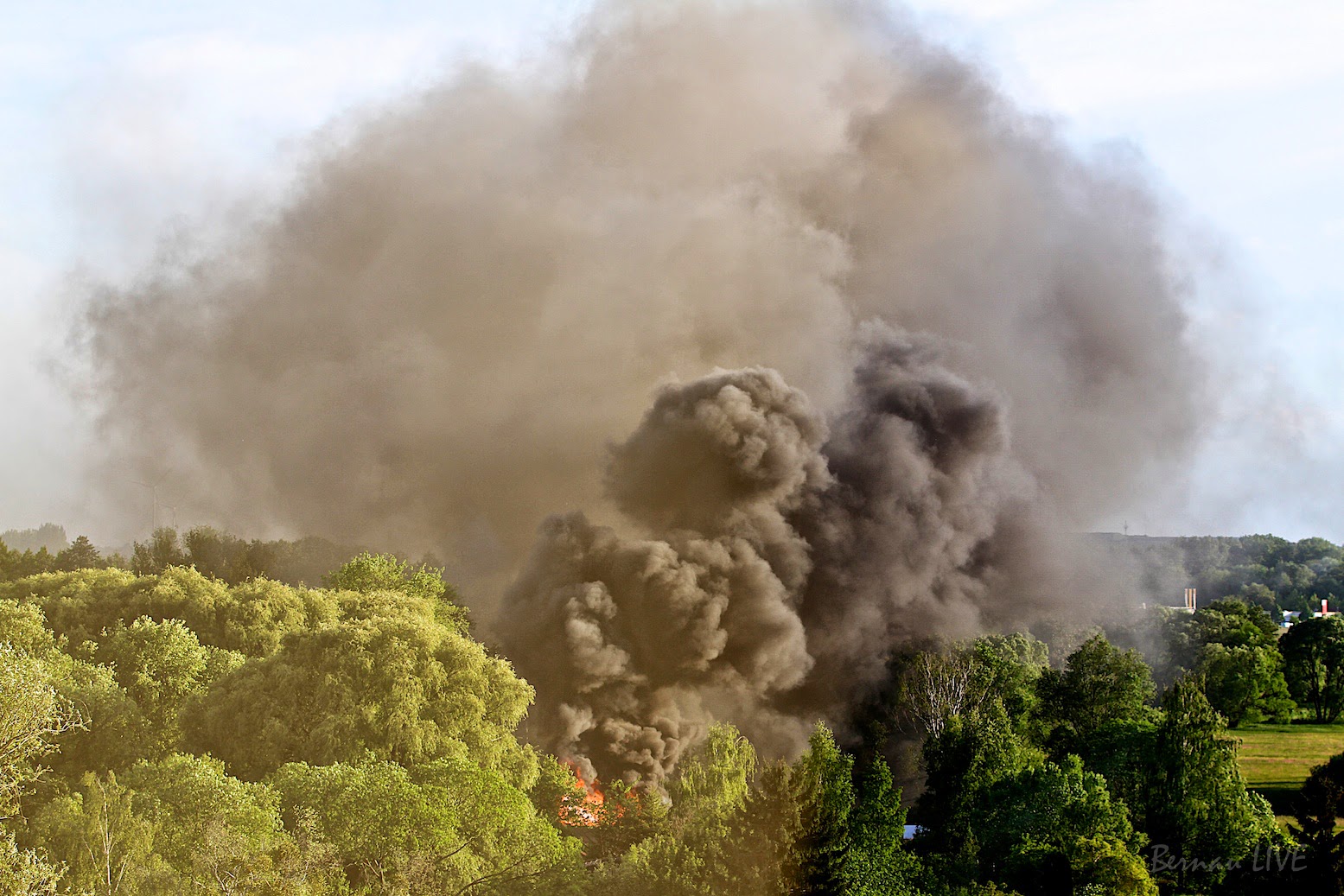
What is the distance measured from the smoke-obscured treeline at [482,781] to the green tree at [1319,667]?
35.5 meters

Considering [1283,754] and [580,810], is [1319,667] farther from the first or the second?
[580,810]

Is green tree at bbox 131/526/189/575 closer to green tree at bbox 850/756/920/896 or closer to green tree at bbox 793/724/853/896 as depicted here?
green tree at bbox 850/756/920/896

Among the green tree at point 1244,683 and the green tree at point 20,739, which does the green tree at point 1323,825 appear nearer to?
the green tree at point 20,739

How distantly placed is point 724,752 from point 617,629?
38.5ft

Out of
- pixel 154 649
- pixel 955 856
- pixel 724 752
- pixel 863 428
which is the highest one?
pixel 863 428

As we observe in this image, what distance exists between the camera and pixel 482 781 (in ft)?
103

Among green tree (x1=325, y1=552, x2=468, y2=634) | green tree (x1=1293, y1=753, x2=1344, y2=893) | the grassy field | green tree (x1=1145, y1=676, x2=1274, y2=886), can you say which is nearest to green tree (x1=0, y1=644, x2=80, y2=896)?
green tree (x1=1145, y1=676, x2=1274, y2=886)

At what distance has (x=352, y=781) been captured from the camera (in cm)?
3048

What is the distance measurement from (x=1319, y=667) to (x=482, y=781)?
66.2 meters

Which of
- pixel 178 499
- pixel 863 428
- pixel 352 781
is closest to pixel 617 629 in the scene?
pixel 863 428

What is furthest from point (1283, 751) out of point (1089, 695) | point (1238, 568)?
point (1238, 568)

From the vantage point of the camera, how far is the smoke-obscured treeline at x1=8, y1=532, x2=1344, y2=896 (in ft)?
92.0

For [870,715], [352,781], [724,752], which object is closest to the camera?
[352,781]

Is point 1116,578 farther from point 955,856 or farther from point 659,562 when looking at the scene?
point 955,856
